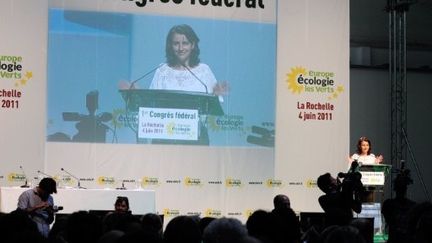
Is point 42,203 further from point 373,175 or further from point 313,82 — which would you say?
point 313,82

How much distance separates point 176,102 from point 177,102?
0.05 ft

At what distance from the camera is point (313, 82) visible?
11.8 metres

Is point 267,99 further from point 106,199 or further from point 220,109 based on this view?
point 106,199

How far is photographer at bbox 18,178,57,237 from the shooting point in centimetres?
800

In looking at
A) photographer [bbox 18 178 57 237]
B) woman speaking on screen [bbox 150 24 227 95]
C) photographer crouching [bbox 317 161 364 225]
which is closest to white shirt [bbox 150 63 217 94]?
woman speaking on screen [bbox 150 24 227 95]

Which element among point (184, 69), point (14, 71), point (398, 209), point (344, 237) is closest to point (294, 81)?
point (184, 69)

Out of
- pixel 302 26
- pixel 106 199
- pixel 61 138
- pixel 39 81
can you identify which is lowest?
pixel 106 199

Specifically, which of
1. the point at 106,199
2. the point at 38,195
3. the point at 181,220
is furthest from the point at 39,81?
the point at 181,220

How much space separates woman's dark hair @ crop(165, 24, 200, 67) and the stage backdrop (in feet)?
0.22

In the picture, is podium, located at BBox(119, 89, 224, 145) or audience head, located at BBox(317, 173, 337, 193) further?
podium, located at BBox(119, 89, 224, 145)

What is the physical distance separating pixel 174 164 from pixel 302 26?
295cm

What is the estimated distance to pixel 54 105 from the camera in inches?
426

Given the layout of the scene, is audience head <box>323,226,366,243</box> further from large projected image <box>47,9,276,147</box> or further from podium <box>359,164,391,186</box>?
large projected image <box>47,9,276,147</box>

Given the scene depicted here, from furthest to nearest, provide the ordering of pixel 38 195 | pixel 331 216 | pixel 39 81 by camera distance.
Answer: pixel 39 81, pixel 38 195, pixel 331 216
